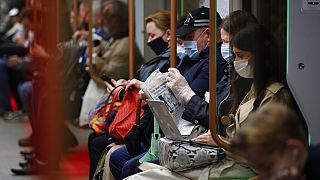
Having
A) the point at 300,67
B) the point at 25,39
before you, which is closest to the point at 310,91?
the point at 300,67

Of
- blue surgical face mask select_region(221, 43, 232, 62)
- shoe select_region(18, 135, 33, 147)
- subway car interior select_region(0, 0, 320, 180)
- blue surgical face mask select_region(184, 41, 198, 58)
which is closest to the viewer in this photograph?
subway car interior select_region(0, 0, 320, 180)

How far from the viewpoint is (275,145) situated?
8.14ft

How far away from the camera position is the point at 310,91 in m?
4.29

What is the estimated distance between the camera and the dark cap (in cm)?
496

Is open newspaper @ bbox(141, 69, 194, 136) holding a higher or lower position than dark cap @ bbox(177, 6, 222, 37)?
lower

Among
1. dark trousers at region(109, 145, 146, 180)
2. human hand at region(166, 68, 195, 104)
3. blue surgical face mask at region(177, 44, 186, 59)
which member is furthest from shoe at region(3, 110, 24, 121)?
human hand at region(166, 68, 195, 104)

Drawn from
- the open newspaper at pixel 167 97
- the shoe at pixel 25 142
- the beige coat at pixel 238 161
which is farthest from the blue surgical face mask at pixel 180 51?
the shoe at pixel 25 142

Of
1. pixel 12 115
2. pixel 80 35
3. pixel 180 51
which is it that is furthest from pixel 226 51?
pixel 12 115

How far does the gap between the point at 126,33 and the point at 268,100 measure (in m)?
3.64

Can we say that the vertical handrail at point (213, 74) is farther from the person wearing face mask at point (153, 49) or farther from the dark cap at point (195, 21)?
the person wearing face mask at point (153, 49)

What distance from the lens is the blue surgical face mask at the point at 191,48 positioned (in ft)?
16.6

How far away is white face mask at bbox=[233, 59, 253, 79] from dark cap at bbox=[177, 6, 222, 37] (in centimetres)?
75

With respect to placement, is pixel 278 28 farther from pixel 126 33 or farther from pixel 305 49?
pixel 126 33

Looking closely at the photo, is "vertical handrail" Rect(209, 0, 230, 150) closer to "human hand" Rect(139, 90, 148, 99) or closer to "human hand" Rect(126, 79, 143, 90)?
"human hand" Rect(139, 90, 148, 99)
